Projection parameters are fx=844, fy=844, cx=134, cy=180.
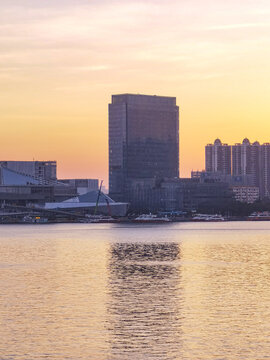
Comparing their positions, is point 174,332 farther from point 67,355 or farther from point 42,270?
point 42,270

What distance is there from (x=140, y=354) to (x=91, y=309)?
36.6ft

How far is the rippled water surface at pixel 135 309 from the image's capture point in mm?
35469

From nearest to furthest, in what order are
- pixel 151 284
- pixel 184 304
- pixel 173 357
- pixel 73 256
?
pixel 173 357 → pixel 184 304 → pixel 151 284 → pixel 73 256

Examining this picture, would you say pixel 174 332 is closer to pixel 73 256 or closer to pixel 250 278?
pixel 250 278

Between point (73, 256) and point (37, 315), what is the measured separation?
40.5 meters

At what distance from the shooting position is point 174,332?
1519 inches

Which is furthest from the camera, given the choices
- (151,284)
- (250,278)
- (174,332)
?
(250,278)

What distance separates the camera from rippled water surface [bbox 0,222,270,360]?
3547 cm

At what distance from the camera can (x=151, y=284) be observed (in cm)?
5591

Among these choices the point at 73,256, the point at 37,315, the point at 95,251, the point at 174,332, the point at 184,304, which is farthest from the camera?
the point at 95,251

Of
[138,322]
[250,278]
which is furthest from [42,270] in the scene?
[138,322]

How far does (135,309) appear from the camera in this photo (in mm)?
44750

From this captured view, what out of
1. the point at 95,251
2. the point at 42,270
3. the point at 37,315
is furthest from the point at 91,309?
the point at 95,251

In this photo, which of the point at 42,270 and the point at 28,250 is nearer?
the point at 42,270
